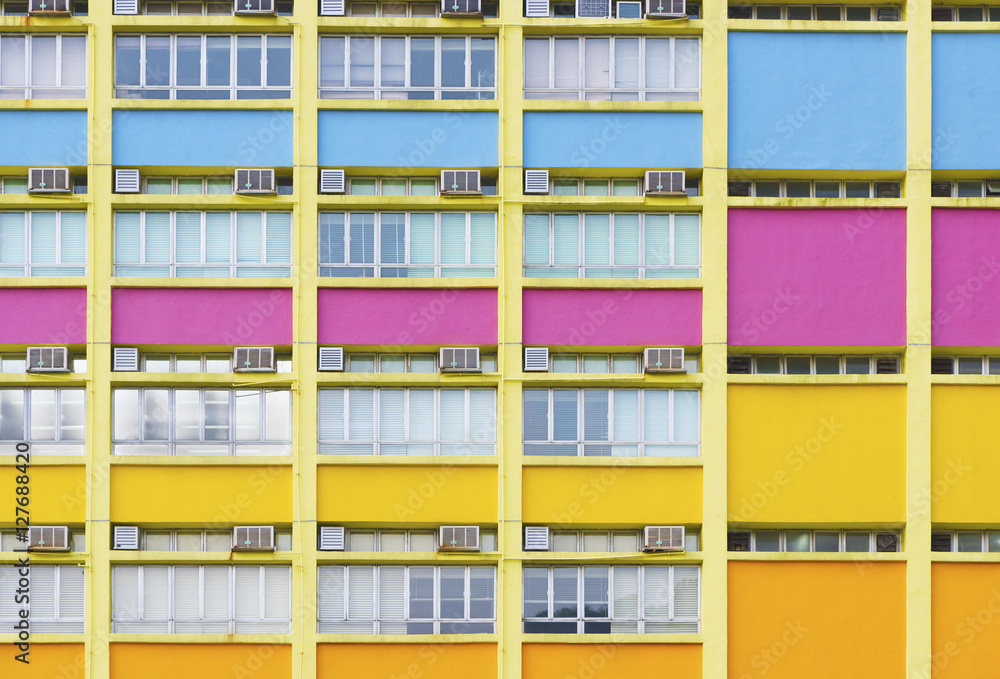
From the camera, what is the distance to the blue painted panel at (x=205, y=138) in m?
17.4

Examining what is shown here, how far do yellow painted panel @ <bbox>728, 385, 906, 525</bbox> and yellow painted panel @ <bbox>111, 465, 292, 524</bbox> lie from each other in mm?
7627

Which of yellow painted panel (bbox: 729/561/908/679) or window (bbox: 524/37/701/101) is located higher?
window (bbox: 524/37/701/101)

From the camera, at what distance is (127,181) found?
17.4m

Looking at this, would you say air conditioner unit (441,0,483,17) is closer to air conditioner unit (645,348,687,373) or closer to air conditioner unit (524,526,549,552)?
air conditioner unit (645,348,687,373)

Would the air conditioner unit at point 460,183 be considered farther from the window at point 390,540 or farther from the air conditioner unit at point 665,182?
the window at point 390,540

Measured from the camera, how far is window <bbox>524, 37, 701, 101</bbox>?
58.1 feet

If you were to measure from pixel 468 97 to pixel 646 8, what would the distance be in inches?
140

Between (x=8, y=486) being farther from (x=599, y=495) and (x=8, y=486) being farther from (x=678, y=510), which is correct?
(x=678, y=510)

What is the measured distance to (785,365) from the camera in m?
17.6

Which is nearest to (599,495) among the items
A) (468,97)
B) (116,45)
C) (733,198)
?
(733,198)

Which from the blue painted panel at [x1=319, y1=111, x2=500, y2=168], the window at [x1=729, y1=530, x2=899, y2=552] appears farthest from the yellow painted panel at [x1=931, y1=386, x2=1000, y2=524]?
the blue painted panel at [x1=319, y1=111, x2=500, y2=168]

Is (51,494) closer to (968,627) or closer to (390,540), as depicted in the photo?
(390,540)

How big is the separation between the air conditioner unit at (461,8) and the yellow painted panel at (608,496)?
8097mm

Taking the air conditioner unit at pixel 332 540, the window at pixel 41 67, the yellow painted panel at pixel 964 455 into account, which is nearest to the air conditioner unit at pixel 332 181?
the window at pixel 41 67
